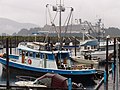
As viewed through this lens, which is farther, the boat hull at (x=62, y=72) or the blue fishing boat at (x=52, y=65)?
the blue fishing boat at (x=52, y=65)

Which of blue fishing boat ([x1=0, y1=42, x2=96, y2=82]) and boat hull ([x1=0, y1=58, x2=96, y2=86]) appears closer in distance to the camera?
boat hull ([x1=0, y1=58, x2=96, y2=86])

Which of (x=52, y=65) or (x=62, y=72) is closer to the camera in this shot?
(x=62, y=72)

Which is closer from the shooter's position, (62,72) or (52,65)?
(62,72)

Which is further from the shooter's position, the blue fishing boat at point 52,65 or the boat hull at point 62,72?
the blue fishing boat at point 52,65

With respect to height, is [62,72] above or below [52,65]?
below

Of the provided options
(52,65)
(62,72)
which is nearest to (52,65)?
(52,65)

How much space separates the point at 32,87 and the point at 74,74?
8762mm

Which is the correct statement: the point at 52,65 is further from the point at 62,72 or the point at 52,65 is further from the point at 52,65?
the point at 62,72

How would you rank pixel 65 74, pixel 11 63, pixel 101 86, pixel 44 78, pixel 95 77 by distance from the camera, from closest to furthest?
1. pixel 44 78
2. pixel 101 86
3. pixel 65 74
4. pixel 95 77
5. pixel 11 63

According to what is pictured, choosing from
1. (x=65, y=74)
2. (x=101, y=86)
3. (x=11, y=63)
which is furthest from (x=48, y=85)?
(x=11, y=63)

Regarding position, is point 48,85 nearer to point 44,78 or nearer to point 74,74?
point 44,78

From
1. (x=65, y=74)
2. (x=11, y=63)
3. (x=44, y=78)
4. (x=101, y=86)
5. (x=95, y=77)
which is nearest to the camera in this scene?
(x=44, y=78)

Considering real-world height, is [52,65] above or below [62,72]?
above

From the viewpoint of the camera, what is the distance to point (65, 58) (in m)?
29.1
